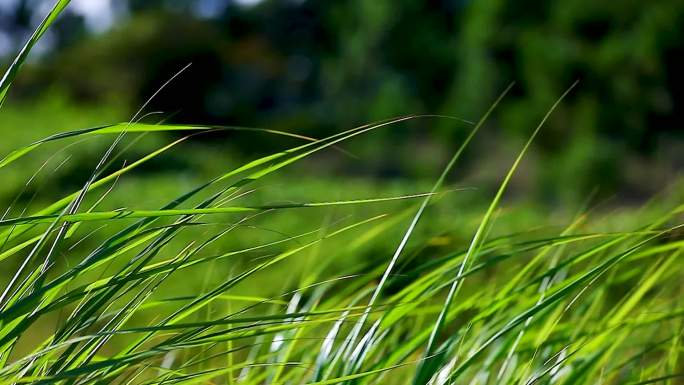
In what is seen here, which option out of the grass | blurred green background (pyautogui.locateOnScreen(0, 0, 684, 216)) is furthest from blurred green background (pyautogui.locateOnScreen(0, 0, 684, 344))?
the grass

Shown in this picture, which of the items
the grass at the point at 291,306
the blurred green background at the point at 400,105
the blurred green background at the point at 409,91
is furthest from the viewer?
the blurred green background at the point at 409,91

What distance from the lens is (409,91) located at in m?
20.3

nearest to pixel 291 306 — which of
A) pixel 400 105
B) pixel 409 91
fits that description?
pixel 400 105

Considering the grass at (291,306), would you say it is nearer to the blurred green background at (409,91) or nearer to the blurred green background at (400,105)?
the blurred green background at (400,105)

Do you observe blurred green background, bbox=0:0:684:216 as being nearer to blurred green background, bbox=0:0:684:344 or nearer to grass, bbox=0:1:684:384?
blurred green background, bbox=0:0:684:344

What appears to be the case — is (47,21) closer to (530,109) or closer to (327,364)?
(327,364)

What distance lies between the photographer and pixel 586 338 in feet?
4.53

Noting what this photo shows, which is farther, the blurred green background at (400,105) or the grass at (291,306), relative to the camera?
the blurred green background at (400,105)

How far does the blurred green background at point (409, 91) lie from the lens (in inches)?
538

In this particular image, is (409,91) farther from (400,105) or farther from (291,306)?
(291,306)

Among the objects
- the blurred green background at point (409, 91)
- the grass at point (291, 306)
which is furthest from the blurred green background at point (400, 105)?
the grass at point (291, 306)

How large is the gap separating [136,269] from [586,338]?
25.8 inches

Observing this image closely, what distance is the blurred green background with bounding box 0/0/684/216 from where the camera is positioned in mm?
13672

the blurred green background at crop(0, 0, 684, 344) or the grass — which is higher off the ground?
the grass
